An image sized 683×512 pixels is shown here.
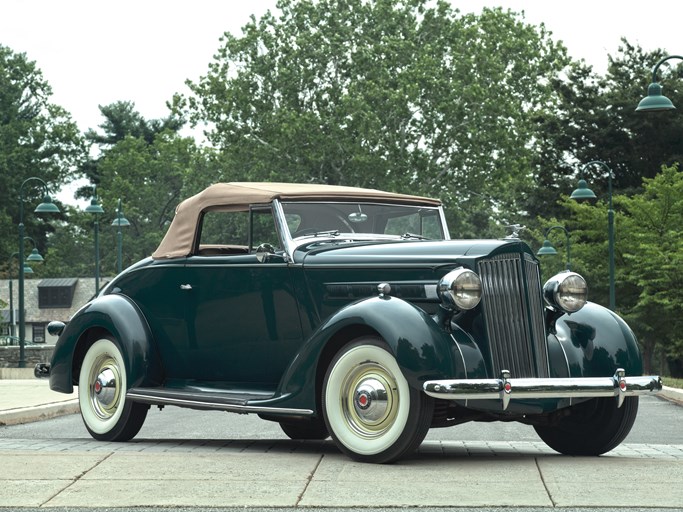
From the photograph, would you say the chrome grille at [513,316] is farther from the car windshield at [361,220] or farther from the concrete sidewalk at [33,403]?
the concrete sidewalk at [33,403]

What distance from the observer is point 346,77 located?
198 feet

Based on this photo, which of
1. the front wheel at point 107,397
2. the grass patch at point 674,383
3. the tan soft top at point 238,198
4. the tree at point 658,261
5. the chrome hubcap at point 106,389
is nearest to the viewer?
the tan soft top at point 238,198

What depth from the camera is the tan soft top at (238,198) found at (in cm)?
1006

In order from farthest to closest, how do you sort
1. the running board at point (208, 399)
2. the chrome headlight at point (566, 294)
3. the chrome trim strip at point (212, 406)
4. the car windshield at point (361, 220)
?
the car windshield at point (361, 220)
the chrome headlight at point (566, 294)
the running board at point (208, 399)
the chrome trim strip at point (212, 406)

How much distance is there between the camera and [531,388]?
26.1 ft

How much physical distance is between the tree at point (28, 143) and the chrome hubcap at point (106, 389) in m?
65.6

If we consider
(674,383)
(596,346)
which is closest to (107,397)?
(596,346)

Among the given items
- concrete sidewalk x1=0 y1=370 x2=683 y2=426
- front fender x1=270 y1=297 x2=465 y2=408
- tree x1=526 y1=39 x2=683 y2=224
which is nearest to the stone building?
tree x1=526 y1=39 x2=683 y2=224

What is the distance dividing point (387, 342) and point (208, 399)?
1933 millimetres

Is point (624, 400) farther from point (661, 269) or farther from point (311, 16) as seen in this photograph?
point (311, 16)

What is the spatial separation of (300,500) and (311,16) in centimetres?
5627

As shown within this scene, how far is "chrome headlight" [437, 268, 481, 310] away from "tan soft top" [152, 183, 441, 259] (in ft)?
7.24

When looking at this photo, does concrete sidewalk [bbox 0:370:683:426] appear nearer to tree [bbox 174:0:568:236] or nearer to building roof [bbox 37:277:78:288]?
tree [bbox 174:0:568:236]

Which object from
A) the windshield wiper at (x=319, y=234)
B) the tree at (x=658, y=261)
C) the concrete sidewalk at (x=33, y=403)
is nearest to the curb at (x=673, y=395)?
the concrete sidewalk at (x=33, y=403)
